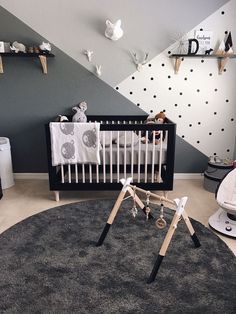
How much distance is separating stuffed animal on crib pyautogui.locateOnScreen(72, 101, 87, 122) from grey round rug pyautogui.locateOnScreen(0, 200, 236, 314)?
1154mm

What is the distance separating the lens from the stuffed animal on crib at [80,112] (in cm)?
304

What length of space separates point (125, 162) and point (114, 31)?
1359mm

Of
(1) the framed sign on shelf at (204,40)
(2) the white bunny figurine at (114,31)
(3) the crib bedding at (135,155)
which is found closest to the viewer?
(3) the crib bedding at (135,155)

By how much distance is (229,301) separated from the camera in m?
1.49

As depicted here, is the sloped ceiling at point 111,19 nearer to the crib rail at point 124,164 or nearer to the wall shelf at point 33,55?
the wall shelf at point 33,55

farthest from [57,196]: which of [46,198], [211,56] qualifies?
[211,56]

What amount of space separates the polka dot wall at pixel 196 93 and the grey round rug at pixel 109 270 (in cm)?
134

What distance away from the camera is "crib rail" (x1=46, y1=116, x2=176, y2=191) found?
2.55m

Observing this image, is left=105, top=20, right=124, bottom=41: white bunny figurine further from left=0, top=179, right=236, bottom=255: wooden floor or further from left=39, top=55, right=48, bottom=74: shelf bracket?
left=0, top=179, right=236, bottom=255: wooden floor

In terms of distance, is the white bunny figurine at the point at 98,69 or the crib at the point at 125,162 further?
the white bunny figurine at the point at 98,69

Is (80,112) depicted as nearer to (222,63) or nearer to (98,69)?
(98,69)

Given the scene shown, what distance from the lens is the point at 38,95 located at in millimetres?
3148

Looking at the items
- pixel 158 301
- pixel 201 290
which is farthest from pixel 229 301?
pixel 158 301

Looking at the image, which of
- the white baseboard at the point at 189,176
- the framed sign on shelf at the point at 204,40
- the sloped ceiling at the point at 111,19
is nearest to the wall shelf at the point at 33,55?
the sloped ceiling at the point at 111,19
